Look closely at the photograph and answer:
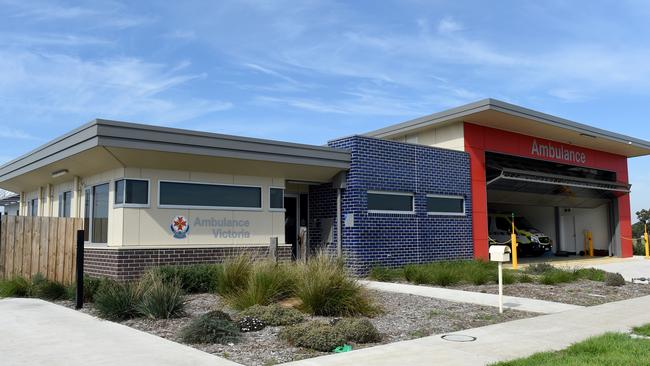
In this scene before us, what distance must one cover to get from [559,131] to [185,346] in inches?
769

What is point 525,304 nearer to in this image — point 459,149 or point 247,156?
point 247,156

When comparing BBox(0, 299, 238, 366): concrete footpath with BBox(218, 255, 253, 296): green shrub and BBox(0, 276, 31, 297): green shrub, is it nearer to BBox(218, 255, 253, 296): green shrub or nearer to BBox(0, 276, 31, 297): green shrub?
BBox(218, 255, 253, 296): green shrub

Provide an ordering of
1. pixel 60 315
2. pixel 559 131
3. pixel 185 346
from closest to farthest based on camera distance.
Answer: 1. pixel 185 346
2. pixel 60 315
3. pixel 559 131

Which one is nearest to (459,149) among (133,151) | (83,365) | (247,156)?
(247,156)

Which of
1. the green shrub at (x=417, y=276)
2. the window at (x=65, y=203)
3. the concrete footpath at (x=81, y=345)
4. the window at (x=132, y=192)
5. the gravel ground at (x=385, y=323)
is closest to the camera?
the concrete footpath at (x=81, y=345)

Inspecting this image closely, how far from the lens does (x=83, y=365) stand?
656 centimetres

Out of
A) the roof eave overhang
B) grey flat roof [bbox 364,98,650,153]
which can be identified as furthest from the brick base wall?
grey flat roof [bbox 364,98,650,153]

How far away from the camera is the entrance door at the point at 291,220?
61.4 ft

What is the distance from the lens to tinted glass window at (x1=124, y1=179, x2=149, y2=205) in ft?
45.5

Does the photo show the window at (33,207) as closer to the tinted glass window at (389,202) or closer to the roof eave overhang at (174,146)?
the roof eave overhang at (174,146)

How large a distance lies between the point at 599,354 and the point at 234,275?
7.17 m

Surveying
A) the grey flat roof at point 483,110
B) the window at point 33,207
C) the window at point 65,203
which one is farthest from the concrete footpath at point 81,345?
the grey flat roof at point 483,110

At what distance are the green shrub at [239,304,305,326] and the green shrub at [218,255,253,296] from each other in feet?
6.41

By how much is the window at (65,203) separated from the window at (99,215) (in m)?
2.21
